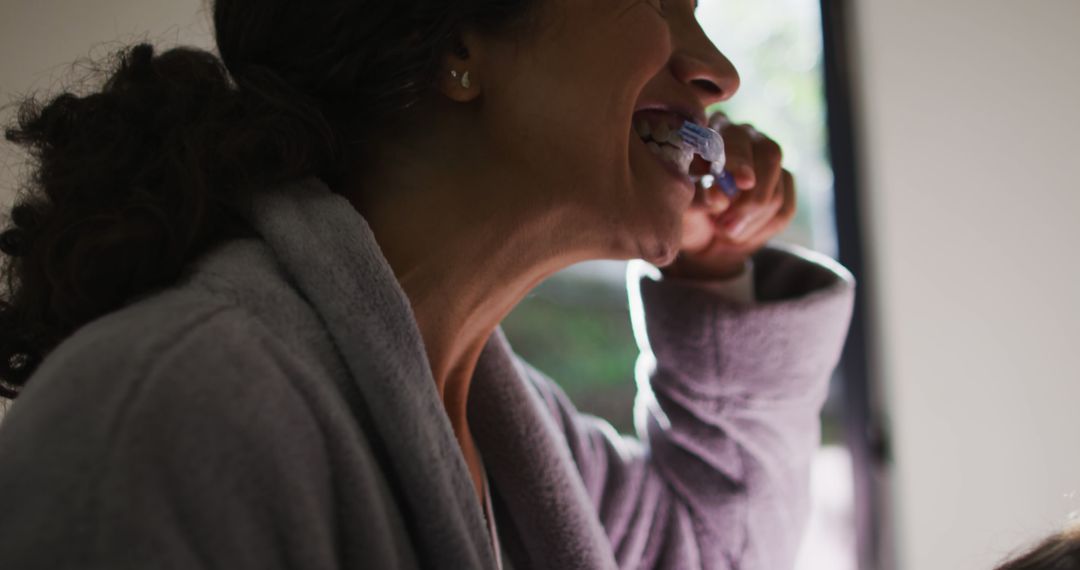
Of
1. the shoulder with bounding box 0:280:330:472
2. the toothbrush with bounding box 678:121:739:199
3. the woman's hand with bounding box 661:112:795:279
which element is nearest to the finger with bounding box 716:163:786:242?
the woman's hand with bounding box 661:112:795:279

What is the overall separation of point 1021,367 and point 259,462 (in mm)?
1529

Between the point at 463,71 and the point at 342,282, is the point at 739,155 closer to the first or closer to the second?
the point at 463,71

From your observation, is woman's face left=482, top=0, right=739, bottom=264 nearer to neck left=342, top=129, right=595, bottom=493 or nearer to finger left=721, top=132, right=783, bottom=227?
neck left=342, top=129, right=595, bottom=493

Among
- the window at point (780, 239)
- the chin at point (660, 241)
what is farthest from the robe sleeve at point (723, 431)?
the window at point (780, 239)

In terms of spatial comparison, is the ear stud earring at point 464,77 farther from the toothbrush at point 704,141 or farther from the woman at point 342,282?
the toothbrush at point 704,141

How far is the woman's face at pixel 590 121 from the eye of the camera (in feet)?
2.48

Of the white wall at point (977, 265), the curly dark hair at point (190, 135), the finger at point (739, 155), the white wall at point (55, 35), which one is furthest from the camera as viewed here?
the white wall at point (977, 265)

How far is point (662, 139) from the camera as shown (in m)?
0.84

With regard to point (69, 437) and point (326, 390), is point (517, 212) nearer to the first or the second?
point (326, 390)

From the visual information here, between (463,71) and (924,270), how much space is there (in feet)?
4.09

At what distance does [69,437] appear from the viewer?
1.60 ft

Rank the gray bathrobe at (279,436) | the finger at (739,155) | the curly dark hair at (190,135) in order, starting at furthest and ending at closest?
the finger at (739,155)
the curly dark hair at (190,135)
the gray bathrobe at (279,436)

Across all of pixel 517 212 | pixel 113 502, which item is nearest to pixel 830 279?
pixel 517 212

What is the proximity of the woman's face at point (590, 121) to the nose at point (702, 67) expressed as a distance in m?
0.04
